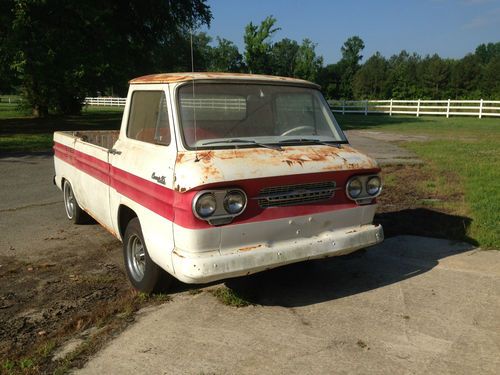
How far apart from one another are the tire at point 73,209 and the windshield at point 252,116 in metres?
3.03

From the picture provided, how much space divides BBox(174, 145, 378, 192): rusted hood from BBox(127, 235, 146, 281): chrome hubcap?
112 centimetres

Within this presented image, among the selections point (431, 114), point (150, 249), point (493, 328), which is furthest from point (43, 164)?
point (431, 114)

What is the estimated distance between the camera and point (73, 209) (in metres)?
6.96

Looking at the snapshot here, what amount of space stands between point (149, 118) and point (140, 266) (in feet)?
4.45

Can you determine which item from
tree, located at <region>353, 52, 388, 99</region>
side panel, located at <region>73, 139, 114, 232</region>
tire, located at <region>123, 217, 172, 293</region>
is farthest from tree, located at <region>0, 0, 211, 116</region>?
tree, located at <region>353, 52, 388, 99</region>

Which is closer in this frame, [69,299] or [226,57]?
[69,299]

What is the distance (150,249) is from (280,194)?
1145 millimetres

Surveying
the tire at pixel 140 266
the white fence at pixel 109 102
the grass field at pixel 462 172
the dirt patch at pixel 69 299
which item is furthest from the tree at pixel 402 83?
the tire at pixel 140 266

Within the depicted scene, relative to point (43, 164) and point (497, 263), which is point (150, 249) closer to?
point (497, 263)

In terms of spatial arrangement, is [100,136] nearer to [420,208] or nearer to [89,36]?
[420,208]

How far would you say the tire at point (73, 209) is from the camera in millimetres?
6785

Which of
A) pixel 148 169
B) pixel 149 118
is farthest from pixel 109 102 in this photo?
pixel 148 169

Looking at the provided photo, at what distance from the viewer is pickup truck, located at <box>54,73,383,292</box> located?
371cm

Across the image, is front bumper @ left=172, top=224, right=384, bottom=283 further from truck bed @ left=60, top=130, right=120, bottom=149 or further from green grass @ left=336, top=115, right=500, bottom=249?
truck bed @ left=60, top=130, right=120, bottom=149
